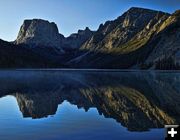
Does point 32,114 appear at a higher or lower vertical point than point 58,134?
higher

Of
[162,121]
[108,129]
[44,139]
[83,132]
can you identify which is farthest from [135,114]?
[44,139]

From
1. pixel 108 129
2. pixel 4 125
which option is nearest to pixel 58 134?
pixel 108 129

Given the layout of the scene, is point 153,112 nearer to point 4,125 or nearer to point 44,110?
point 44,110

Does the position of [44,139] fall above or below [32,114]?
below

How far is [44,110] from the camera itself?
48.5m

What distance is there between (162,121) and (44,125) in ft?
39.4

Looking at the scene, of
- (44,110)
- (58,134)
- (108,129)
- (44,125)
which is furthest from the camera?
(44,110)

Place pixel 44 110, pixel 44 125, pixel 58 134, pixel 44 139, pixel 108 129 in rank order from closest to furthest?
pixel 44 139 < pixel 58 134 < pixel 108 129 < pixel 44 125 < pixel 44 110

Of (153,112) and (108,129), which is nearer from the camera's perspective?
(108,129)

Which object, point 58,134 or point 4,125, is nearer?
point 58,134

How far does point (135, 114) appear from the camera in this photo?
43.4m

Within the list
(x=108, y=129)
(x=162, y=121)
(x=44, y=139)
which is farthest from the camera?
(x=162, y=121)

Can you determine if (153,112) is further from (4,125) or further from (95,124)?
(4,125)

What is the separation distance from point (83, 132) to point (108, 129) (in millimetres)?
3020
